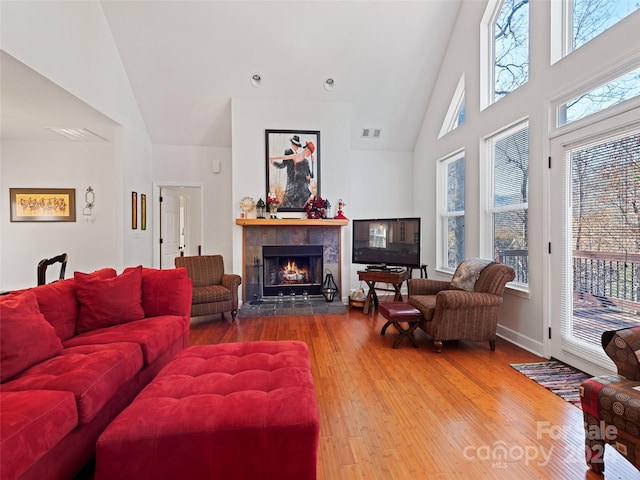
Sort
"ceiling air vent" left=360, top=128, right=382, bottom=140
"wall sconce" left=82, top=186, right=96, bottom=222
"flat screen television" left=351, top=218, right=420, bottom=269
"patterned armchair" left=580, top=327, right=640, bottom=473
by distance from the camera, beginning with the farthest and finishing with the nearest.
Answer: "ceiling air vent" left=360, top=128, right=382, bottom=140, "wall sconce" left=82, top=186, right=96, bottom=222, "flat screen television" left=351, top=218, right=420, bottom=269, "patterned armchair" left=580, top=327, right=640, bottom=473

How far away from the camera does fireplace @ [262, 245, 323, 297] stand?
4867 mm

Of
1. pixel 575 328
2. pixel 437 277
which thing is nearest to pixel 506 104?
pixel 575 328

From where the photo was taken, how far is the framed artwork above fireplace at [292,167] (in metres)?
4.80

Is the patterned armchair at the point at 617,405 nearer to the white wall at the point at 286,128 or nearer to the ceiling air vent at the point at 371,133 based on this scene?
the white wall at the point at 286,128

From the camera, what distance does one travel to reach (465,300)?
283cm

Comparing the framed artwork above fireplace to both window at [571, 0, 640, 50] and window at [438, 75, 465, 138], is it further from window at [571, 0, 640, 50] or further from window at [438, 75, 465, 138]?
window at [571, 0, 640, 50]

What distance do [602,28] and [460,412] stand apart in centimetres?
316

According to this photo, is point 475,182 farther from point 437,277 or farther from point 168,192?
point 168,192

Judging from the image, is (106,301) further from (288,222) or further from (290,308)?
(288,222)

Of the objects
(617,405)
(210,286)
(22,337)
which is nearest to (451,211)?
(617,405)

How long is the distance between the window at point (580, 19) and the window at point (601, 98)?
17.2 inches

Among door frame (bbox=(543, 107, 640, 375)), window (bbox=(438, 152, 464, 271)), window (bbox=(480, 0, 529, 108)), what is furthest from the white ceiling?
door frame (bbox=(543, 107, 640, 375))

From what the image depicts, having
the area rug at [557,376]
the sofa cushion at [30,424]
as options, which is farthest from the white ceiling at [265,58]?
the area rug at [557,376]

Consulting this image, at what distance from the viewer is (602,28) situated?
2.32 metres
